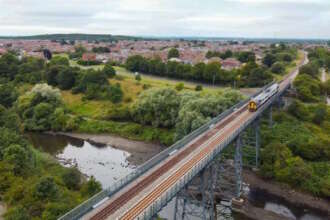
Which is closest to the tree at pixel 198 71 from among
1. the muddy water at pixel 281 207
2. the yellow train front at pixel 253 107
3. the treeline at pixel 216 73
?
the treeline at pixel 216 73

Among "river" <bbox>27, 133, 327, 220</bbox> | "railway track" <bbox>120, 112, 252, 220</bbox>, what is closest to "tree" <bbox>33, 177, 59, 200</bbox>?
"railway track" <bbox>120, 112, 252, 220</bbox>

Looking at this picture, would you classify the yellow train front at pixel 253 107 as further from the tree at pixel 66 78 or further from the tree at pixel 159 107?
the tree at pixel 66 78

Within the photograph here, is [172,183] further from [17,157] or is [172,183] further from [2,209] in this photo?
[17,157]

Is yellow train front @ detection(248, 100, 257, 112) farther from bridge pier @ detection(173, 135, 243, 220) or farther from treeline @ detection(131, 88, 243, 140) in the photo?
bridge pier @ detection(173, 135, 243, 220)

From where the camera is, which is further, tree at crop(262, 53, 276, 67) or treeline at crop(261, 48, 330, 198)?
tree at crop(262, 53, 276, 67)

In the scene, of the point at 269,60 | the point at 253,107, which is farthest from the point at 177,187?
the point at 269,60

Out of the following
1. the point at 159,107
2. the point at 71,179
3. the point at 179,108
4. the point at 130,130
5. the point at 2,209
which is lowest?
the point at 130,130

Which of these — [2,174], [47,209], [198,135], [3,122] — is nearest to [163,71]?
[3,122]
